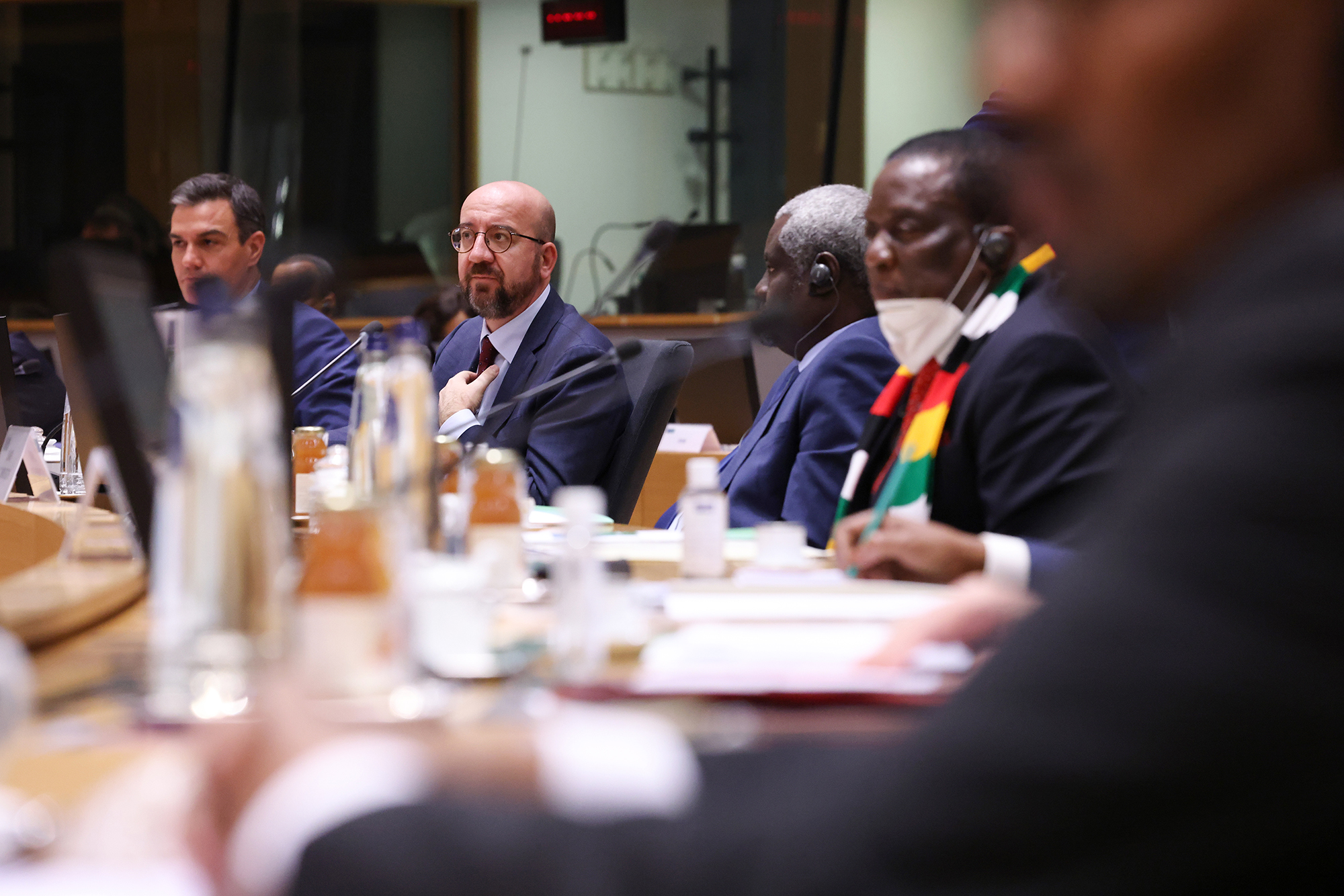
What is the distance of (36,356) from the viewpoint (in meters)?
4.26

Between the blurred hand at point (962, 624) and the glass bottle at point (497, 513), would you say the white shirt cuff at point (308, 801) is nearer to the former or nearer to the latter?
the blurred hand at point (962, 624)

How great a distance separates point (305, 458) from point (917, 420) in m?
1.11

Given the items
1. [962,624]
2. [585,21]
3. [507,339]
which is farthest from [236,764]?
[585,21]

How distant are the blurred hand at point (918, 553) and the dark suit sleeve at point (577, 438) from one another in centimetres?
136

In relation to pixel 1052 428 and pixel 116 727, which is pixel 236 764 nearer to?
pixel 116 727

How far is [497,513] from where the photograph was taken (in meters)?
1.39

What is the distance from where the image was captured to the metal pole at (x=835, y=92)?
6.52 m

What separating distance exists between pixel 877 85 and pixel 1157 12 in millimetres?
6324

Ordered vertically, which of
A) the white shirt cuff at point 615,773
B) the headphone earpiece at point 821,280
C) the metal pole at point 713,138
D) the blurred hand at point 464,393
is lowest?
the blurred hand at point 464,393

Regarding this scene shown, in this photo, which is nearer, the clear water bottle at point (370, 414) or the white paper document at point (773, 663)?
the white paper document at point (773, 663)

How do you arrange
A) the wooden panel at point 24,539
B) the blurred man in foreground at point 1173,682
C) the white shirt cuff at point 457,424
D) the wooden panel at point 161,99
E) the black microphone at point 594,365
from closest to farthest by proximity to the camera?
the blurred man in foreground at point 1173,682
the black microphone at point 594,365
the wooden panel at point 24,539
the white shirt cuff at point 457,424
the wooden panel at point 161,99

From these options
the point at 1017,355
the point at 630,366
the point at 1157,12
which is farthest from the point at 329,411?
the point at 1157,12

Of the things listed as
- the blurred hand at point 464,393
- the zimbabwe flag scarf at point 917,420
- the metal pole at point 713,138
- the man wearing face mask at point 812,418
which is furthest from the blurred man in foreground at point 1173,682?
the metal pole at point 713,138

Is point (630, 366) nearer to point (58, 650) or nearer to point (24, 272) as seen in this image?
point (58, 650)
